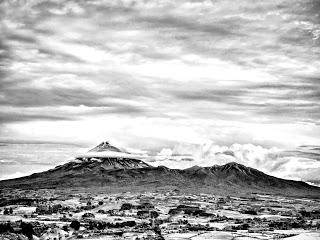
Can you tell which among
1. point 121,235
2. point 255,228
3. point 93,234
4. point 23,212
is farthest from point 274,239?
point 23,212

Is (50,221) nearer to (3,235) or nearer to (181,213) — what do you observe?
(3,235)

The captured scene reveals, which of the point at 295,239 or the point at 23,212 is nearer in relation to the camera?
the point at 295,239

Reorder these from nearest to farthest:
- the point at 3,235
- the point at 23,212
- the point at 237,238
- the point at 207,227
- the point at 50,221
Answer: the point at 3,235 → the point at 237,238 → the point at 207,227 → the point at 50,221 → the point at 23,212

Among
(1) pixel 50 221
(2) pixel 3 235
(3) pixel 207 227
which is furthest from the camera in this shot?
(1) pixel 50 221

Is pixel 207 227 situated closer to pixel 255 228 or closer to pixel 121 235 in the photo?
pixel 255 228

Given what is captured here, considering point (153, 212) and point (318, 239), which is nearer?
point (318, 239)

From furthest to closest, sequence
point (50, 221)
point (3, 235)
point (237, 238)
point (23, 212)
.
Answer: point (23, 212) → point (50, 221) → point (237, 238) → point (3, 235)

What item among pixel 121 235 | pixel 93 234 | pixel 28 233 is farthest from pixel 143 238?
pixel 28 233

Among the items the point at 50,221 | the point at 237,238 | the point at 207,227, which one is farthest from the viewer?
the point at 50,221

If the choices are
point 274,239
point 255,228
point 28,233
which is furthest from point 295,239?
point 28,233
